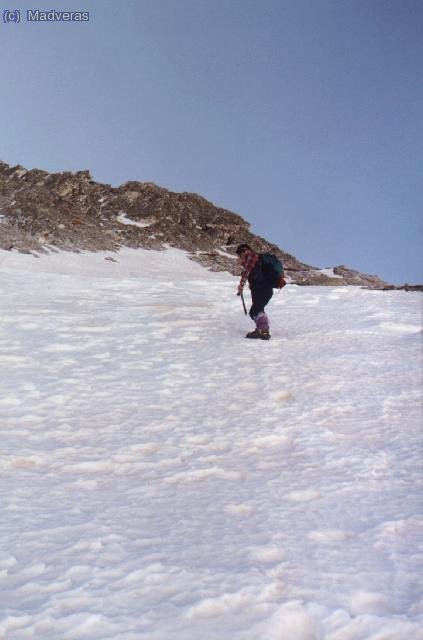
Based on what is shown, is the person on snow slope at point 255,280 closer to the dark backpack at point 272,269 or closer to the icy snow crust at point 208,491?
the dark backpack at point 272,269

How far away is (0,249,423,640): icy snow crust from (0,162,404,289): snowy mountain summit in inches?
861

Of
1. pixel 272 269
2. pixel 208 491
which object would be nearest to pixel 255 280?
pixel 272 269

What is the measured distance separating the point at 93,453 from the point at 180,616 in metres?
2.21

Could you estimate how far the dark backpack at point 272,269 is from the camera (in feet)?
33.5

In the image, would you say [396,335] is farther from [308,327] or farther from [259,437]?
[259,437]

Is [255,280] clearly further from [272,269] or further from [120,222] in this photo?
[120,222]

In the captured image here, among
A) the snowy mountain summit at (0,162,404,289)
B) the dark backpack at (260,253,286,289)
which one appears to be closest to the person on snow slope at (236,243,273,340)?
the dark backpack at (260,253,286,289)

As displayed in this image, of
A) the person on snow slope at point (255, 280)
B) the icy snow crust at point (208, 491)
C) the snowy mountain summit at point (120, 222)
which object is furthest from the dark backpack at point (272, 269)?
the snowy mountain summit at point (120, 222)

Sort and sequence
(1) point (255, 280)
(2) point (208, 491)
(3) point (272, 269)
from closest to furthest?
(2) point (208, 491) → (3) point (272, 269) → (1) point (255, 280)

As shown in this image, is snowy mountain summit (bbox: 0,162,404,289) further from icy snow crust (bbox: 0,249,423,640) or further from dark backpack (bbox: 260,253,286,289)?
icy snow crust (bbox: 0,249,423,640)

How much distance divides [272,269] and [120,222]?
143 ft

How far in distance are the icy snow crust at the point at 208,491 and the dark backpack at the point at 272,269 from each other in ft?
5.67

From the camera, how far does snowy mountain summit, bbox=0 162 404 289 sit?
118ft

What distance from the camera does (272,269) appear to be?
10.2 meters
